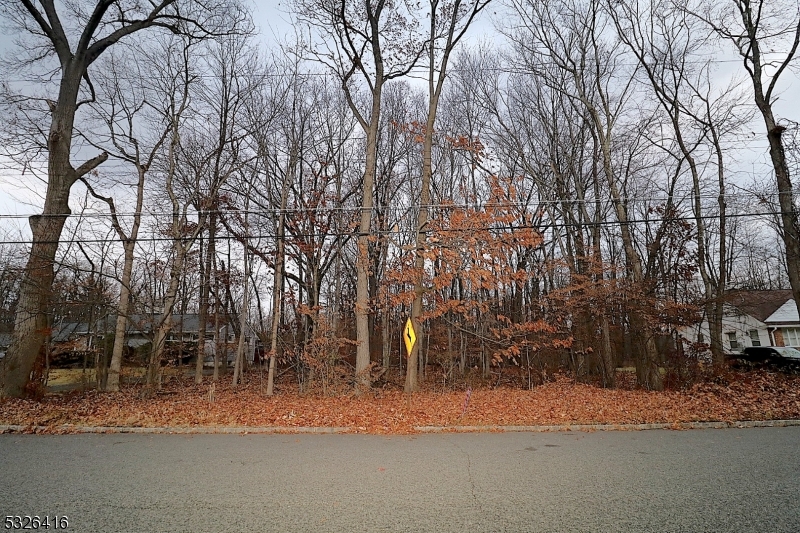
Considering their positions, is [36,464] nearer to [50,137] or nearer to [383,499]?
[383,499]

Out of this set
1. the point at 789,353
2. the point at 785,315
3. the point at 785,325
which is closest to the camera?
the point at 789,353

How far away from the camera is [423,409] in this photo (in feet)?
35.9

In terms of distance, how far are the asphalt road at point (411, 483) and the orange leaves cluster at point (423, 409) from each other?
4.52ft

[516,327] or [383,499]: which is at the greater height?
[516,327]

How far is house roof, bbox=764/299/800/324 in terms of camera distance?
2970 centimetres

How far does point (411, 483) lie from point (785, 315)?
36.3 meters

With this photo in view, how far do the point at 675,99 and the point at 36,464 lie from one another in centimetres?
2228

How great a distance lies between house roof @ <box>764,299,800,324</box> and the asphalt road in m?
28.8

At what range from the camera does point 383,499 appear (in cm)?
471

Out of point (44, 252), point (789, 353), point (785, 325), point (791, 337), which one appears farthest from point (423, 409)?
point (791, 337)

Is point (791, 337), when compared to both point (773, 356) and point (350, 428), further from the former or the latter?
point (350, 428)

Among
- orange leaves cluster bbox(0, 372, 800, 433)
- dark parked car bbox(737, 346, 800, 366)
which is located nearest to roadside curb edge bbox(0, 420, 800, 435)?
orange leaves cluster bbox(0, 372, 800, 433)

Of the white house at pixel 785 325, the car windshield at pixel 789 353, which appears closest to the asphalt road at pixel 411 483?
the car windshield at pixel 789 353

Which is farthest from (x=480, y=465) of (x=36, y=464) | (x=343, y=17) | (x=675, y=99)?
(x=675, y=99)
